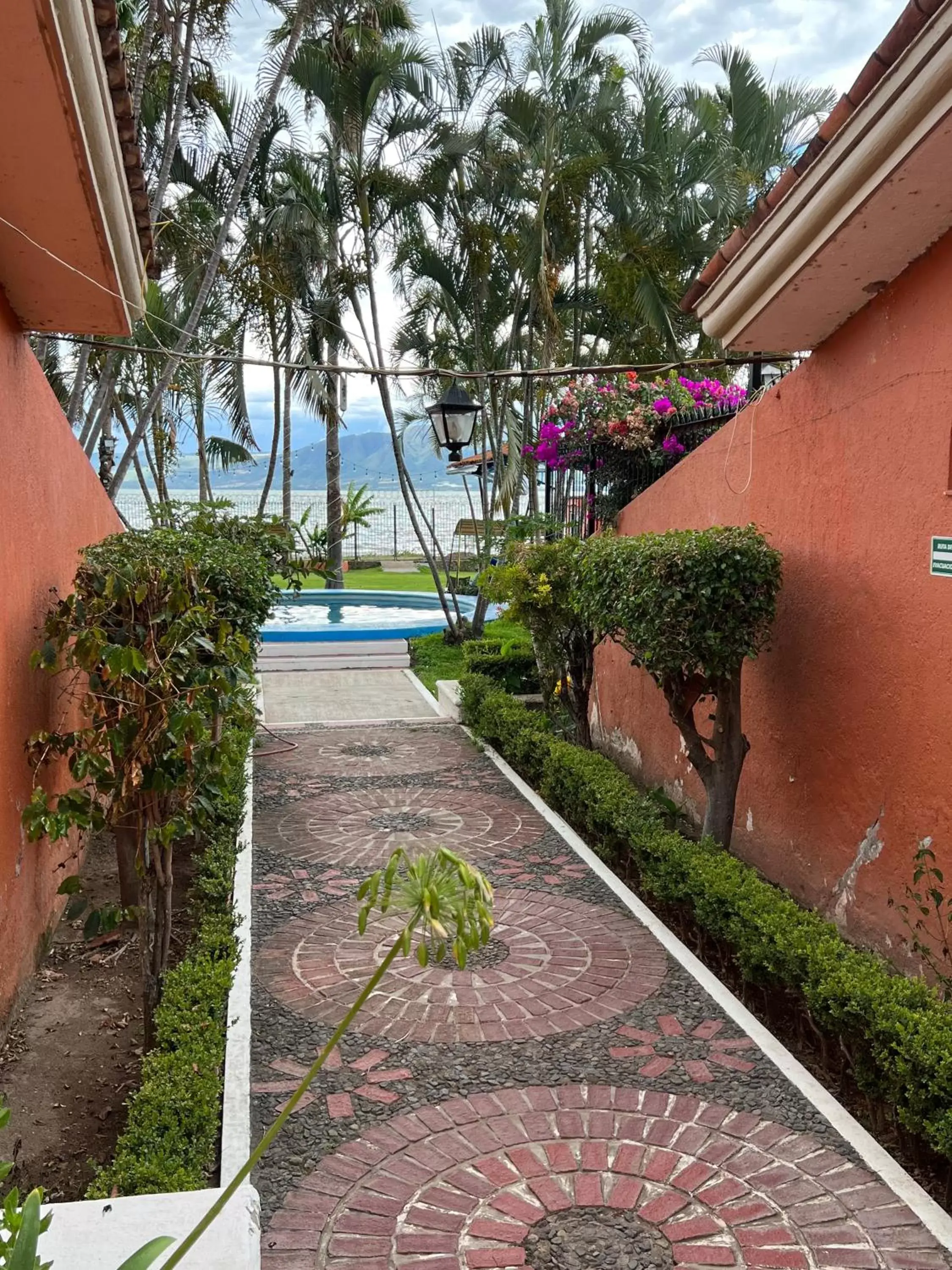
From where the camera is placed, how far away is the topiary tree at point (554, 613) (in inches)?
326

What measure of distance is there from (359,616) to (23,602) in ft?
61.8

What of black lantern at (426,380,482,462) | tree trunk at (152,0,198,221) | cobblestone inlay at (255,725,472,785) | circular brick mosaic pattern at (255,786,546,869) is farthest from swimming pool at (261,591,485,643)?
circular brick mosaic pattern at (255,786,546,869)

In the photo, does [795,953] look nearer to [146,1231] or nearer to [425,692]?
[146,1231]

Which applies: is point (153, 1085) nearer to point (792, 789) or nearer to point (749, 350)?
point (792, 789)

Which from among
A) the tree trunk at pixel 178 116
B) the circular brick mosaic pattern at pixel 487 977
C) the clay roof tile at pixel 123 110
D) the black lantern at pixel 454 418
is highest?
the tree trunk at pixel 178 116

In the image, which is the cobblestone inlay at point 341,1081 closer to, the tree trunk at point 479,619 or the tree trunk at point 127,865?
the tree trunk at point 127,865

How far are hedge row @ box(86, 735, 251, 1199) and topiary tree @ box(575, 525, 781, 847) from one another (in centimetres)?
263

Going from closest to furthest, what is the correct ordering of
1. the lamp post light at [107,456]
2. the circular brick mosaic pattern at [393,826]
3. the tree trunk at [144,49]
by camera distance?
the circular brick mosaic pattern at [393,826] → the tree trunk at [144,49] → the lamp post light at [107,456]

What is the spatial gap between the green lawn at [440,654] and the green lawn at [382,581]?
668 cm

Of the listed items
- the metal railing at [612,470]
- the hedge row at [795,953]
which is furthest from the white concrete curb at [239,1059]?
the metal railing at [612,470]

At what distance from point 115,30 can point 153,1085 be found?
11.5ft

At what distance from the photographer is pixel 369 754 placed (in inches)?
384

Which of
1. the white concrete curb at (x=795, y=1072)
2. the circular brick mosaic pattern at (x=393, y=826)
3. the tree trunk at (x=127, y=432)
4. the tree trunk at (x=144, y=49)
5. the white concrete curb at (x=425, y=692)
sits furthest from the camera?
the tree trunk at (x=127, y=432)

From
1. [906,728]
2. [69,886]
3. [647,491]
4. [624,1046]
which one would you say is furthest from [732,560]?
[69,886]
